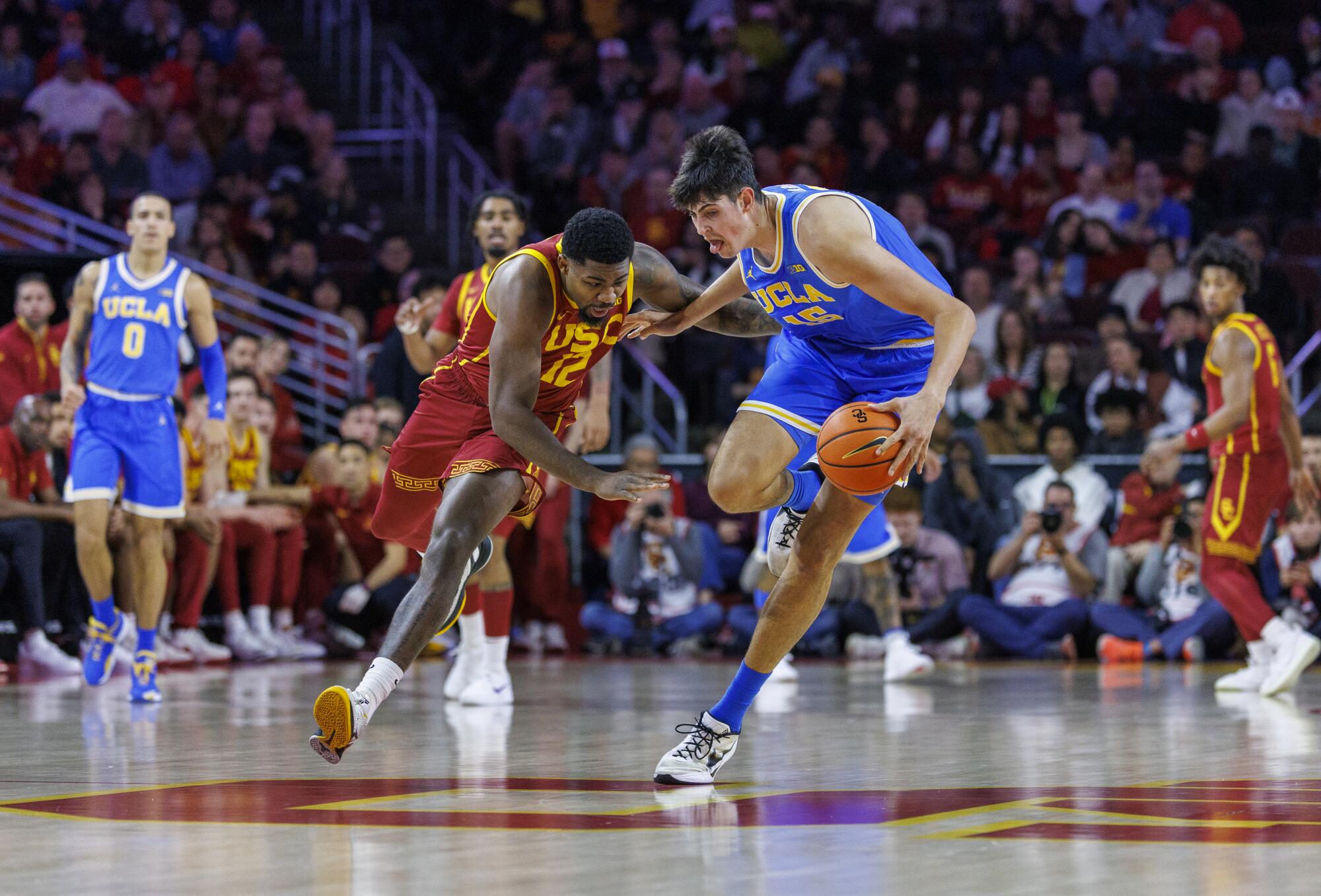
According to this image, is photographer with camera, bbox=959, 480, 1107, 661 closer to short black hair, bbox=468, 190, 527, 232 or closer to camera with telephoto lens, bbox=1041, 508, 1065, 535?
camera with telephoto lens, bbox=1041, 508, 1065, 535

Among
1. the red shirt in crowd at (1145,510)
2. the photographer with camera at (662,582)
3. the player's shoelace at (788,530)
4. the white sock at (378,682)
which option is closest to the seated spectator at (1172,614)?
the red shirt in crowd at (1145,510)

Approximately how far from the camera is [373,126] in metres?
16.0

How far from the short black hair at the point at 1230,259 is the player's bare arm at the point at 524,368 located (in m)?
3.65

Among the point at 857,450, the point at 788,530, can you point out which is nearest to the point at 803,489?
the point at 788,530

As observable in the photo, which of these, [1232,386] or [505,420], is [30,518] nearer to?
[505,420]

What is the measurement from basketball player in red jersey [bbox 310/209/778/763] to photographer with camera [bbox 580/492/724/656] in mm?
4747

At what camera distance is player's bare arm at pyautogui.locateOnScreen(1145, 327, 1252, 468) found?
6973mm

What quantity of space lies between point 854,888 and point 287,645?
800 centimetres

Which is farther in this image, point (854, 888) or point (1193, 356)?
point (1193, 356)

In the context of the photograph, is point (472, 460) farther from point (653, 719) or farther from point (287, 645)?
point (287, 645)

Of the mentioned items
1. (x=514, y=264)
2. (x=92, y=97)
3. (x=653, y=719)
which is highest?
(x=92, y=97)

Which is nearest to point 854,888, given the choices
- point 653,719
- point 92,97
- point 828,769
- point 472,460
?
point 828,769

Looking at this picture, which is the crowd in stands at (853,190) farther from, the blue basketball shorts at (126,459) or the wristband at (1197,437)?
the blue basketball shorts at (126,459)

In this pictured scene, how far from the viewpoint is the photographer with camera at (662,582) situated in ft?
33.6
